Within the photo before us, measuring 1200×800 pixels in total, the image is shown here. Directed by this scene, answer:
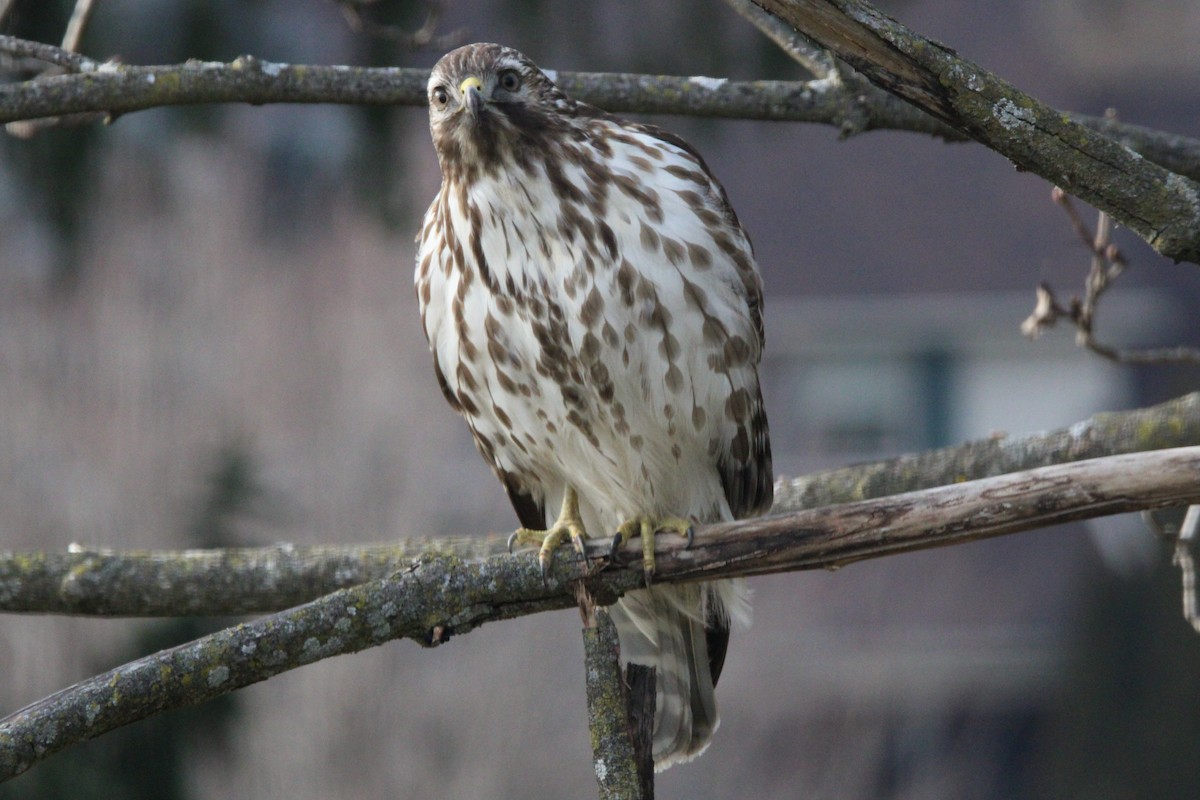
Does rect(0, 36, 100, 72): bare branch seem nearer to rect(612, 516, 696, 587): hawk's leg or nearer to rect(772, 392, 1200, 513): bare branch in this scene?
rect(612, 516, 696, 587): hawk's leg

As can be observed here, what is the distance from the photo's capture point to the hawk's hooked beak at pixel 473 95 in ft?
12.4

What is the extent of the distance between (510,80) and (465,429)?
11.7 meters

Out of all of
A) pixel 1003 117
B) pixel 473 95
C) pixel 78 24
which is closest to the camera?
pixel 1003 117

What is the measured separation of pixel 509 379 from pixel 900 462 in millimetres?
1279

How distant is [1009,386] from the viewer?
674 inches

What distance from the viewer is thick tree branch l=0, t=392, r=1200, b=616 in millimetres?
4141

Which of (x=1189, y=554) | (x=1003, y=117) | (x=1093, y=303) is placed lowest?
(x=1189, y=554)

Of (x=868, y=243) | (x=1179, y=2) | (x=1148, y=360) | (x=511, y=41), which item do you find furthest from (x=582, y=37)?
(x=1179, y=2)

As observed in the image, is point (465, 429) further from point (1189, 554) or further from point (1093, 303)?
point (1189, 554)

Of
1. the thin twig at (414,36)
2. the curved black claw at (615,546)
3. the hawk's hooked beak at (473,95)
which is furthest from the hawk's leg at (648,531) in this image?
Result: the thin twig at (414,36)

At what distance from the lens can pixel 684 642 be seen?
4.69m

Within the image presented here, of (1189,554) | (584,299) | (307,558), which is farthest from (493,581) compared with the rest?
(1189,554)

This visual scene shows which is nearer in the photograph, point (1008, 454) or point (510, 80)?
point (510, 80)

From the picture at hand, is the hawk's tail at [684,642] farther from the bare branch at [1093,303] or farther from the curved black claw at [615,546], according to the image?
the bare branch at [1093,303]
